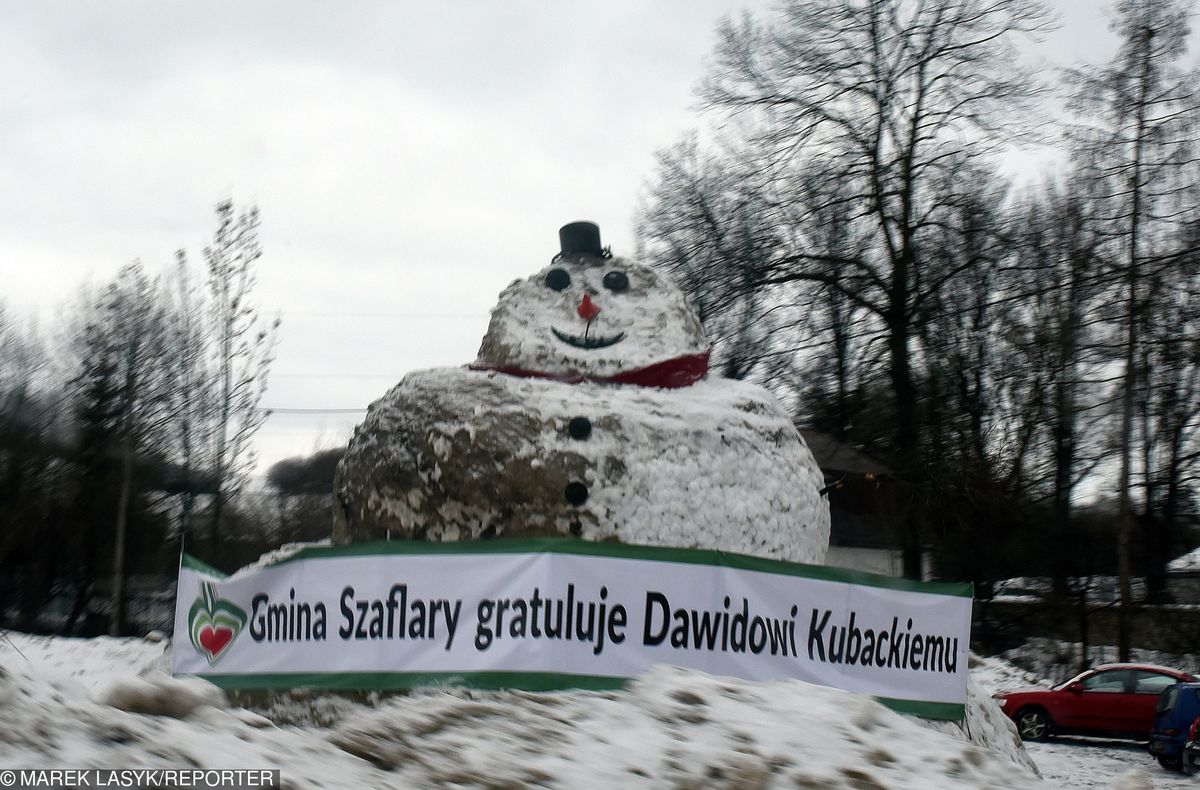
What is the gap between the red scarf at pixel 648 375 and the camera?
31.5 ft

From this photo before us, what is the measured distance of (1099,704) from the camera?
682 inches

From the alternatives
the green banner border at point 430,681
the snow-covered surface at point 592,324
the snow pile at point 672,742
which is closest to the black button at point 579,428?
the snow-covered surface at point 592,324

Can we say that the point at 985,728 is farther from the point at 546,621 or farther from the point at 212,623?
the point at 212,623

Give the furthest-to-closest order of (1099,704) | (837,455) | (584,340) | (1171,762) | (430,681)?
(837,455)
(1099,704)
(1171,762)
(584,340)
(430,681)

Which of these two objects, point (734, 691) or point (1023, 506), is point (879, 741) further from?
point (1023, 506)

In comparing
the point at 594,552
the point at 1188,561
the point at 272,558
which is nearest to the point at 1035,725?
the point at 272,558

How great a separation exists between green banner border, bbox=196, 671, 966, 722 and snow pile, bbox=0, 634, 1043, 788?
2.37ft

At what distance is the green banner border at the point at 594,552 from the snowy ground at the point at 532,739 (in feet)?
3.72

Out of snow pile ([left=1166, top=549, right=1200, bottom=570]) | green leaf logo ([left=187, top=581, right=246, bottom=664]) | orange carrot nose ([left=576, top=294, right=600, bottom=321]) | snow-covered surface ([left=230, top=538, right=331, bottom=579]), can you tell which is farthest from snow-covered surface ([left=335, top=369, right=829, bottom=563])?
snow pile ([left=1166, top=549, right=1200, bottom=570])

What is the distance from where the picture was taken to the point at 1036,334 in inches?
873

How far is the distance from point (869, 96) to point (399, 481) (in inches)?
563

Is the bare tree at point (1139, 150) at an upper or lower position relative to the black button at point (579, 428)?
upper

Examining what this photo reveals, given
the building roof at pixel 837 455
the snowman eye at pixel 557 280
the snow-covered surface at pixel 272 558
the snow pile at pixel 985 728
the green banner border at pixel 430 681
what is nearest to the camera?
the green banner border at pixel 430 681

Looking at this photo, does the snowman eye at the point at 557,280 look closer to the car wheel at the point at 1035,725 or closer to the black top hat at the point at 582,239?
the black top hat at the point at 582,239
